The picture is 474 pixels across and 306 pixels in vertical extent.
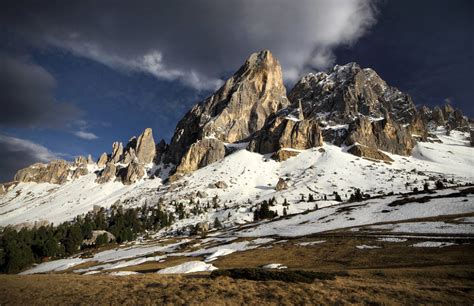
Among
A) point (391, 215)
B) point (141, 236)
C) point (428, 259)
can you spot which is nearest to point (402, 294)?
point (428, 259)

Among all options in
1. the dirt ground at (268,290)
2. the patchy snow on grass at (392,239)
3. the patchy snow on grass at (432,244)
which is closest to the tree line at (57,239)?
the dirt ground at (268,290)

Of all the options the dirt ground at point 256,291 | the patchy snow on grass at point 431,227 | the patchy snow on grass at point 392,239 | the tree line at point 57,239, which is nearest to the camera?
the dirt ground at point 256,291

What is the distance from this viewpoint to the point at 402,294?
61.7ft

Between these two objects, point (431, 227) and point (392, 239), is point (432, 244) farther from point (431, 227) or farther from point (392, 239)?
point (431, 227)

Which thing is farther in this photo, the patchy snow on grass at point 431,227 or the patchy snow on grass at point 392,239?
the patchy snow on grass at point 392,239

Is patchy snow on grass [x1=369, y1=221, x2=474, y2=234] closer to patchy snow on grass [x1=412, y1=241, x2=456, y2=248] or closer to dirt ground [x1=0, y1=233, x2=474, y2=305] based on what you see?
patchy snow on grass [x1=412, y1=241, x2=456, y2=248]

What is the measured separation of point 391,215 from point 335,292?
6062 cm

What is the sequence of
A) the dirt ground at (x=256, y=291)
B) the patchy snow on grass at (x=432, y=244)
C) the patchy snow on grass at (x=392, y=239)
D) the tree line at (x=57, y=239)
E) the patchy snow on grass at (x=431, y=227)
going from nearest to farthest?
the dirt ground at (x=256, y=291) < the patchy snow on grass at (x=432, y=244) < the patchy snow on grass at (x=431, y=227) < the patchy snow on grass at (x=392, y=239) < the tree line at (x=57, y=239)

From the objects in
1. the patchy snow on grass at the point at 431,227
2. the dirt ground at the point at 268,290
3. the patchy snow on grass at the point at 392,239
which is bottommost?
the patchy snow on grass at the point at 392,239

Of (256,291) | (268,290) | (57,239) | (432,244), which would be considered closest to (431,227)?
(432,244)

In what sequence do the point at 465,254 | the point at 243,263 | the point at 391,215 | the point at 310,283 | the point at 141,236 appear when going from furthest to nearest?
the point at 141,236 → the point at 391,215 → the point at 243,263 → the point at 465,254 → the point at 310,283

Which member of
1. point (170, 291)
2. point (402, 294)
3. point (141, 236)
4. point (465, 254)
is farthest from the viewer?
point (141, 236)

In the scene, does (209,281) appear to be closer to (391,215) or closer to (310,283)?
(310,283)

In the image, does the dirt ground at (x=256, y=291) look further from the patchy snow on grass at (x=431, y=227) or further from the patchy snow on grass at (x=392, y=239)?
the patchy snow on grass at (x=431, y=227)
